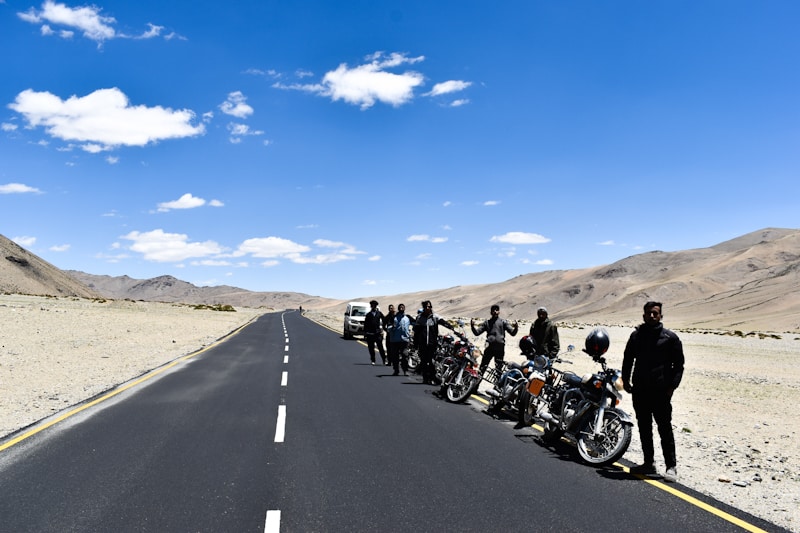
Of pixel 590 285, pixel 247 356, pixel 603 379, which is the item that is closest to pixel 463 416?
pixel 603 379

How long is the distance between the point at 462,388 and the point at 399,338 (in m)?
4.35

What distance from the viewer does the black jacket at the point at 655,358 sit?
687cm

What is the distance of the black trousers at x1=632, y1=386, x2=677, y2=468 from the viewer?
22.9 ft

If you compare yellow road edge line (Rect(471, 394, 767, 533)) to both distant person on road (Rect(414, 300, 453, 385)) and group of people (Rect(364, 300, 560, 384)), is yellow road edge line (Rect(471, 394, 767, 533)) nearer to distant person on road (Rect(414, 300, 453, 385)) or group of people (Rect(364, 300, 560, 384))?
group of people (Rect(364, 300, 560, 384))

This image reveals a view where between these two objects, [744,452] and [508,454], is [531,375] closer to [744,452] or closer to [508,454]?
[508,454]

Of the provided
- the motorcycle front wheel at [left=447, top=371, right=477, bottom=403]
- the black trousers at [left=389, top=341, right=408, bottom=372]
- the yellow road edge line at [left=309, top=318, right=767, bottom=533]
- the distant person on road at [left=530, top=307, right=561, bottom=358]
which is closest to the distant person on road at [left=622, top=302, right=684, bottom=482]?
the yellow road edge line at [left=309, top=318, right=767, bottom=533]

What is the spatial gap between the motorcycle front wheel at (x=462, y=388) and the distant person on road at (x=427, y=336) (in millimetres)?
2230

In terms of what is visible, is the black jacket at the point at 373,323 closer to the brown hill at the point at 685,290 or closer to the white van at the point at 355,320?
the white van at the point at 355,320

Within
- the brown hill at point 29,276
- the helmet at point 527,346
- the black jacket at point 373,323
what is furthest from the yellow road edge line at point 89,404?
the brown hill at point 29,276

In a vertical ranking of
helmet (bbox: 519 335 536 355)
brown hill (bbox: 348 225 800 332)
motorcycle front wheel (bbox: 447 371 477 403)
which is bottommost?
motorcycle front wheel (bbox: 447 371 477 403)

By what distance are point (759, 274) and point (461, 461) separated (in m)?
125

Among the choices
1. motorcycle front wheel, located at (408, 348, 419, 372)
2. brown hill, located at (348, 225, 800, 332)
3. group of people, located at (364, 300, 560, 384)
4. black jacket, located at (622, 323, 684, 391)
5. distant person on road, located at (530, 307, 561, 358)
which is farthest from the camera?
brown hill, located at (348, 225, 800, 332)

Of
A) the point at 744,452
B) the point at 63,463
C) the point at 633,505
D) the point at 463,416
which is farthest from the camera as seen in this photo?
the point at 463,416

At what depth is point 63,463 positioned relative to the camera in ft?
22.4
